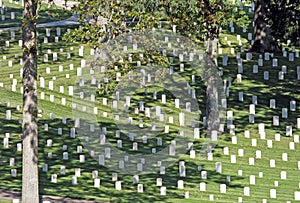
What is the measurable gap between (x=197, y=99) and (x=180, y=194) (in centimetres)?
963

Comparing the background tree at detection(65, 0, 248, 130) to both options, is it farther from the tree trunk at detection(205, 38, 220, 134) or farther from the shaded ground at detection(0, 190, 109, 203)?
the shaded ground at detection(0, 190, 109, 203)

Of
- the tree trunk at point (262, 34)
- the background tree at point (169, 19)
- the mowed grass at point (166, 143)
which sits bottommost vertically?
the mowed grass at point (166, 143)

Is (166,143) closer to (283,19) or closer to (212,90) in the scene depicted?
(212,90)

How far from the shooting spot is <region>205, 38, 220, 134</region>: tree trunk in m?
33.9

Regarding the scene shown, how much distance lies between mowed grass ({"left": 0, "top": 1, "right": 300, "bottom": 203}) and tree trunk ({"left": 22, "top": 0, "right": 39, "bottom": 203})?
1.61m

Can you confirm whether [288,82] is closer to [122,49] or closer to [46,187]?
[122,49]

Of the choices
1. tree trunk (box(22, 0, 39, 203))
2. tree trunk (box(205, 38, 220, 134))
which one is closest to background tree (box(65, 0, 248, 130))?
tree trunk (box(205, 38, 220, 134))

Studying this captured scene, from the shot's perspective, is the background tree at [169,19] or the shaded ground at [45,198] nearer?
the shaded ground at [45,198]

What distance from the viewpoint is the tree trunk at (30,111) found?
80.2 ft

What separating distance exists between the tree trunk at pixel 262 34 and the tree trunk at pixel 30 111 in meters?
17.7

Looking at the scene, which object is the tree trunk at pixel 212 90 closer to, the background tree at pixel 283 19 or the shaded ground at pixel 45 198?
the background tree at pixel 283 19

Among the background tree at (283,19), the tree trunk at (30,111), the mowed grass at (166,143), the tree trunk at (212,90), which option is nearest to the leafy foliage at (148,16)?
the tree trunk at (212,90)

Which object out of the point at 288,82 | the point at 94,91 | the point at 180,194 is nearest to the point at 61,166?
the point at 180,194

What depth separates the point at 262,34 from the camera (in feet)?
137
